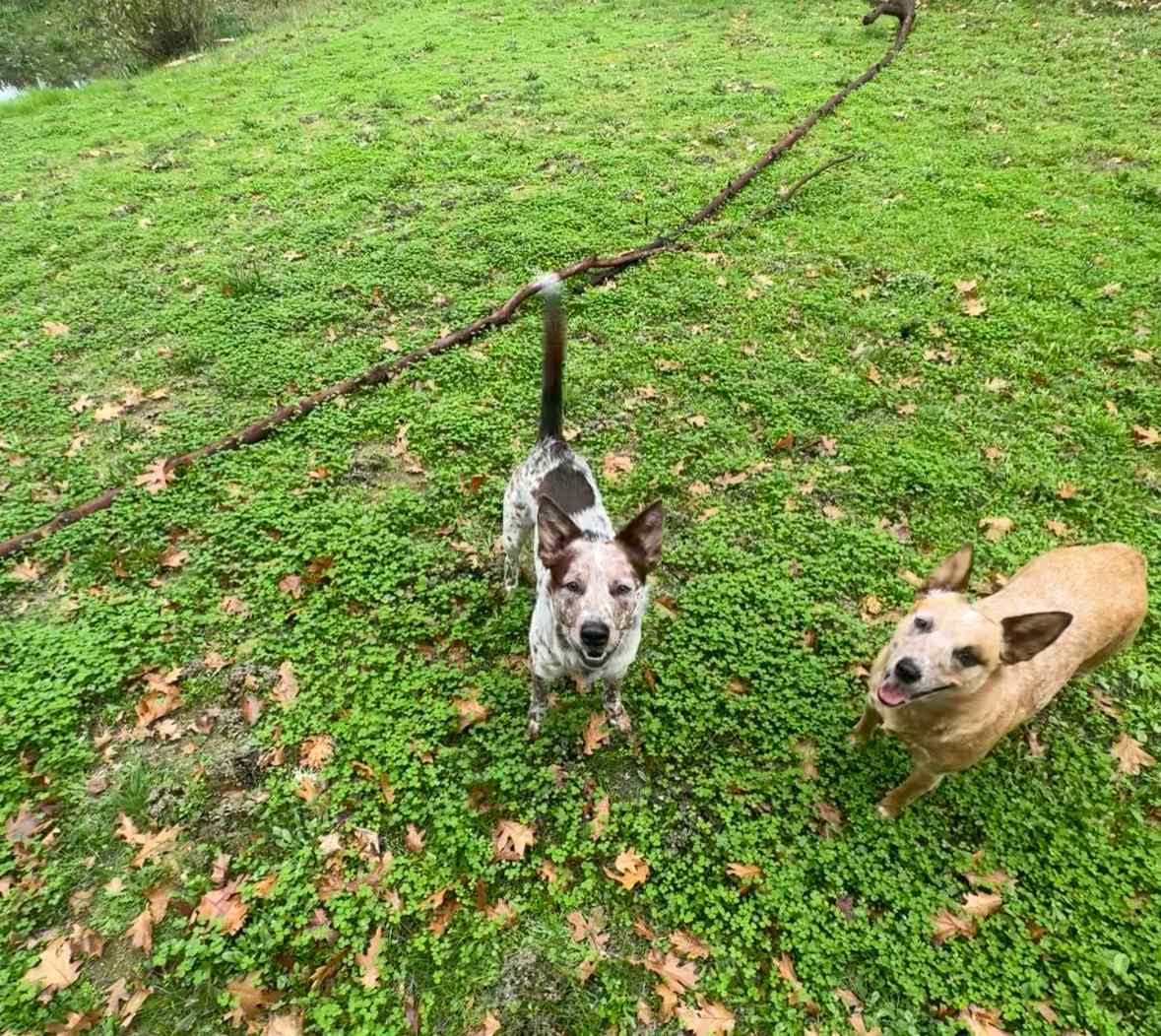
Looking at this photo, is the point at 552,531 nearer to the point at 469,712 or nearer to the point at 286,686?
the point at 469,712

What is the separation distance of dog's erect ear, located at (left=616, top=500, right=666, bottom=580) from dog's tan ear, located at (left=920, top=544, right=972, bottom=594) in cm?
173

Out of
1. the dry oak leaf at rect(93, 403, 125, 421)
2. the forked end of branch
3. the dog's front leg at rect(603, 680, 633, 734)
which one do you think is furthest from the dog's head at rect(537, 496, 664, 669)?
the forked end of branch

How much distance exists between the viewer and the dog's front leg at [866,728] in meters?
4.55

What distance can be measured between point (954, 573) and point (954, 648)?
1.80 feet

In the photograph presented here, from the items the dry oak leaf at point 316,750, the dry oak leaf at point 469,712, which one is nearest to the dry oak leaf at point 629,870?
the dry oak leaf at point 469,712

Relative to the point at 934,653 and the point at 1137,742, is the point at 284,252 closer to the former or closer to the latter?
the point at 934,653

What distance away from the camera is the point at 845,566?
231 inches

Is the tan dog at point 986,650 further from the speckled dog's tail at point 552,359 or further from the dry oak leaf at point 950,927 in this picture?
the speckled dog's tail at point 552,359

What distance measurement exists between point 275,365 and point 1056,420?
876 centimetres

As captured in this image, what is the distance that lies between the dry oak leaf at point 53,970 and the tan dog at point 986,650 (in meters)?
4.83

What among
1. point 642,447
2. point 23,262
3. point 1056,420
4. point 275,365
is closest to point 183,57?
point 23,262

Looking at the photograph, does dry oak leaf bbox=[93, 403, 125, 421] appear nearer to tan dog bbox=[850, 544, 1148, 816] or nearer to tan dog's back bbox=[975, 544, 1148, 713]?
tan dog bbox=[850, 544, 1148, 816]

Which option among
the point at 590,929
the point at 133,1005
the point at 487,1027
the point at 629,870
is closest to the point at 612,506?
the point at 629,870

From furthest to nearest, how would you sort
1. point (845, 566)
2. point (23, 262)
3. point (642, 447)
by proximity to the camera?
1. point (23, 262)
2. point (642, 447)
3. point (845, 566)
